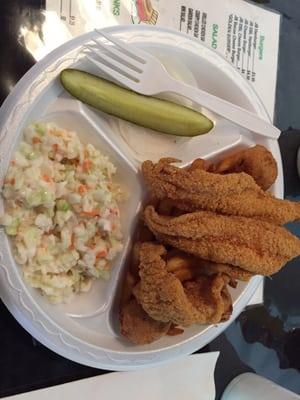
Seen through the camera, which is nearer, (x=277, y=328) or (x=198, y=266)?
(x=198, y=266)

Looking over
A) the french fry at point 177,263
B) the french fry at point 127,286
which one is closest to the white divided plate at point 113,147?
the french fry at point 127,286

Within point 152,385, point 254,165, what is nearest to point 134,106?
point 254,165

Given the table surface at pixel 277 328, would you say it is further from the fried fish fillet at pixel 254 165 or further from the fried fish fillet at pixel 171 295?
the fried fish fillet at pixel 254 165

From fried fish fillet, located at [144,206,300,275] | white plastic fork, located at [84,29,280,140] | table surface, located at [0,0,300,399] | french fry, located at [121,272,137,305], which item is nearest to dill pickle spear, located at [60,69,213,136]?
white plastic fork, located at [84,29,280,140]

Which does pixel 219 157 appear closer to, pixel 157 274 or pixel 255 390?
pixel 157 274

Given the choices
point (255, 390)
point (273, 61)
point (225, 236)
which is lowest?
point (255, 390)

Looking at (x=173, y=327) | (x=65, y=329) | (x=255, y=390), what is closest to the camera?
(x=65, y=329)

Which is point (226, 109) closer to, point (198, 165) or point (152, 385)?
point (198, 165)

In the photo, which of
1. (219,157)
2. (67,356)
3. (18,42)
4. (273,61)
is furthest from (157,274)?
(273,61)
